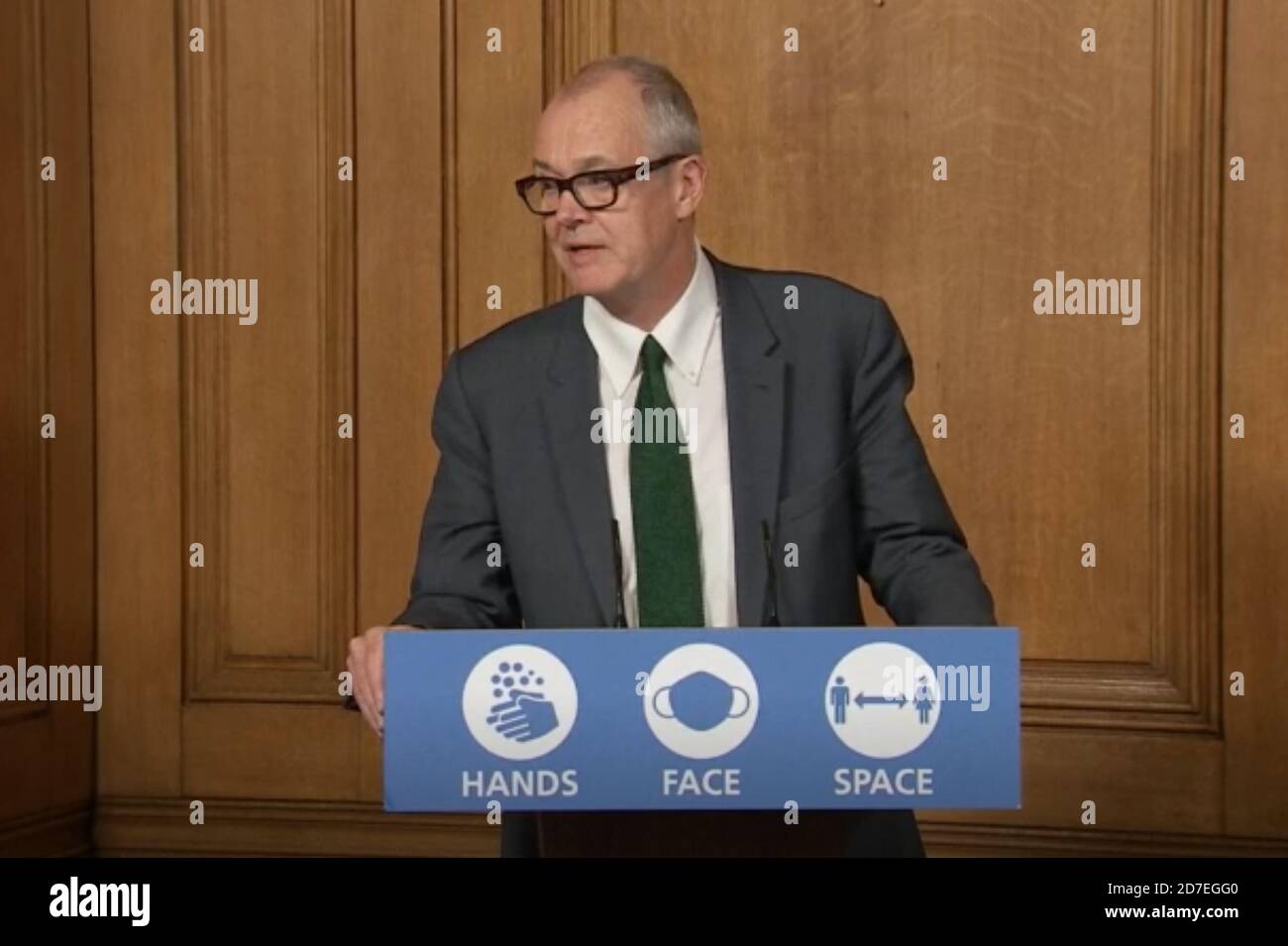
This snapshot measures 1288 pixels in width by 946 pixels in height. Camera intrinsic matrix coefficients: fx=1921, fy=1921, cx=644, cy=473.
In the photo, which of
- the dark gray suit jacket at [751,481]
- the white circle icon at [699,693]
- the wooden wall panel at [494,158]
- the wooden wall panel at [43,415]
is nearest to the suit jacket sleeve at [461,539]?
the dark gray suit jacket at [751,481]

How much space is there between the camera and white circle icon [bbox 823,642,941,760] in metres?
1.48

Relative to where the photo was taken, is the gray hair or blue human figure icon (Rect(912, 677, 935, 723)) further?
the gray hair

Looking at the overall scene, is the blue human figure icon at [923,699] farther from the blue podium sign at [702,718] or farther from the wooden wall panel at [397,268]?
the wooden wall panel at [397,268]

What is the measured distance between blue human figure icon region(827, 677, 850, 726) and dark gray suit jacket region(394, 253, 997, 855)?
27cm

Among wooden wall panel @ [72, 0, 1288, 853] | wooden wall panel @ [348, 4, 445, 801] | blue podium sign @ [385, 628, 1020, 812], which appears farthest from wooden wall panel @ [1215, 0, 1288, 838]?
blue podium sign @ [385, 628, 1020, 812]

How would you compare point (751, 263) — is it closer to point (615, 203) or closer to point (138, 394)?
point (138, 394)

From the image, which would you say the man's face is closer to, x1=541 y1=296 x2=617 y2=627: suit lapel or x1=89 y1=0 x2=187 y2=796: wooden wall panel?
x1=541 y1=296 x2=617 y2=627: suit lapel

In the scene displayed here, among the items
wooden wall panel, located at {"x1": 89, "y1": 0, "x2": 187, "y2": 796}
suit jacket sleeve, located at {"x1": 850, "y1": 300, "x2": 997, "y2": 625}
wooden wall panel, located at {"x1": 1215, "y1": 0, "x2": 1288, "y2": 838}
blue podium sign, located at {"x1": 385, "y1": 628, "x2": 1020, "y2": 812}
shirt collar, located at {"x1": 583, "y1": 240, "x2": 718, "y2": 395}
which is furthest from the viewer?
wooden wall panel, located at {"x1": 89, "y1": 0, "x2": 187, "y2": 796}

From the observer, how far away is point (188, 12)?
3357 mm

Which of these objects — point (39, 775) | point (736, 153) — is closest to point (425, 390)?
point (736, 153)

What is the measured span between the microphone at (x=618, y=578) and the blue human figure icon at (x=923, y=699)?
1.32ft

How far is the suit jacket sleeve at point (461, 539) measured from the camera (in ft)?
6.30

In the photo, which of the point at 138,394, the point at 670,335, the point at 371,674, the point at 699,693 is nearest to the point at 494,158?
the point at 138,394
